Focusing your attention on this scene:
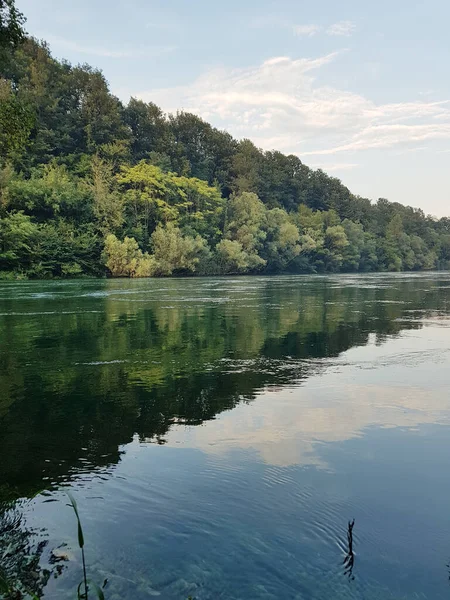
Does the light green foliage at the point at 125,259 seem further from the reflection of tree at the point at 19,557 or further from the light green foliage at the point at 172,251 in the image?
the reflection of tree at the point at 19,557

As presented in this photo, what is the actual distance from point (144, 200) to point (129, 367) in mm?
64460

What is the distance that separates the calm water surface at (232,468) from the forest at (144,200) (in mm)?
47617

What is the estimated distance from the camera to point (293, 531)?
Answer: 16.0ft

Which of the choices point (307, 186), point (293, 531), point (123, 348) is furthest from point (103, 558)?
point (307, 186)

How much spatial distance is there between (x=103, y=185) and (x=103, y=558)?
231 feet

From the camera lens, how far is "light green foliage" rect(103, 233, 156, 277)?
63.1m

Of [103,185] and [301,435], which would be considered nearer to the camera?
[301,435]

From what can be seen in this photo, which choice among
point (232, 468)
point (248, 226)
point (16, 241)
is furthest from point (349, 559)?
point (248, 226)

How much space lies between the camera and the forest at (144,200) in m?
61.9

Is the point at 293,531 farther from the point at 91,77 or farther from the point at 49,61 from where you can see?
the point at 49,61

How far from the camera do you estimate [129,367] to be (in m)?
12.6

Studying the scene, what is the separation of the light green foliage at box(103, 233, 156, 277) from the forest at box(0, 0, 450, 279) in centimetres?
14

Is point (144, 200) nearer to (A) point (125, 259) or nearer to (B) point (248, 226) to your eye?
(A) point (125, 259)

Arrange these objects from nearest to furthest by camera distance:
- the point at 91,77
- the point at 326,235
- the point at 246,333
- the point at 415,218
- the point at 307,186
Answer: the point at 246,333, the point at 91,77, the point at 326,235, the point at 307,186, the point at 415,218
